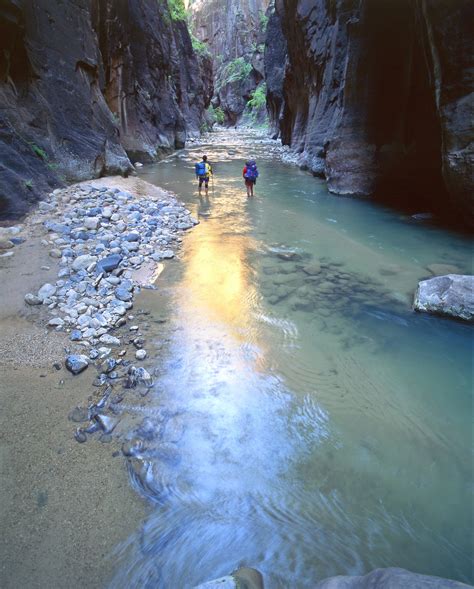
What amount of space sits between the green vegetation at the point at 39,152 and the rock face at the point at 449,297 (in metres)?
8.75

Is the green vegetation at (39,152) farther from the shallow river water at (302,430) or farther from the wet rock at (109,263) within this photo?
the shallow river water at (302,430)

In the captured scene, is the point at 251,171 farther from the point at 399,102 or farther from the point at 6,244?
the point at 6,244

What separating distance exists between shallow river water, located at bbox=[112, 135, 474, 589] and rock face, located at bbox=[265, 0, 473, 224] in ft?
11.3

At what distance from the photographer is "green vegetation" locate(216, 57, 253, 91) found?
6341 cm

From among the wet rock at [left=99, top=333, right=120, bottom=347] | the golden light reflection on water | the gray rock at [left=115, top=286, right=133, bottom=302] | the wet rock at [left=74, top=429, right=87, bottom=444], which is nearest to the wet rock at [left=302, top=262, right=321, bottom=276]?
the golden light reflection on water

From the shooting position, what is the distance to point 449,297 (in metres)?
4.94

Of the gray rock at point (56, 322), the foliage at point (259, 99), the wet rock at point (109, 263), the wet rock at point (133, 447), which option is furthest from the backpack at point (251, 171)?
A: the foliage at point (259, 99)

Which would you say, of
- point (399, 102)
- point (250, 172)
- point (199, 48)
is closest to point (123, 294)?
point (250, 172)

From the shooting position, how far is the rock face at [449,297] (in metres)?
4.82

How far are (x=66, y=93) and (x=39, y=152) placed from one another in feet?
9.12

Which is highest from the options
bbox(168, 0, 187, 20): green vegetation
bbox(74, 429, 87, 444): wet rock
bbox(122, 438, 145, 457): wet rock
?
bbox(168, 0, 187, 20): green vegetation

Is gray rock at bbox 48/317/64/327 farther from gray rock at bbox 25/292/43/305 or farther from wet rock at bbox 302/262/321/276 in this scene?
wet rock at bbox 302/262/321/276

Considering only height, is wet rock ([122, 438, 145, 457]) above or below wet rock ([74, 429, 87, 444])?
below

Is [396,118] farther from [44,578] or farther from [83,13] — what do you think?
[44,578]
